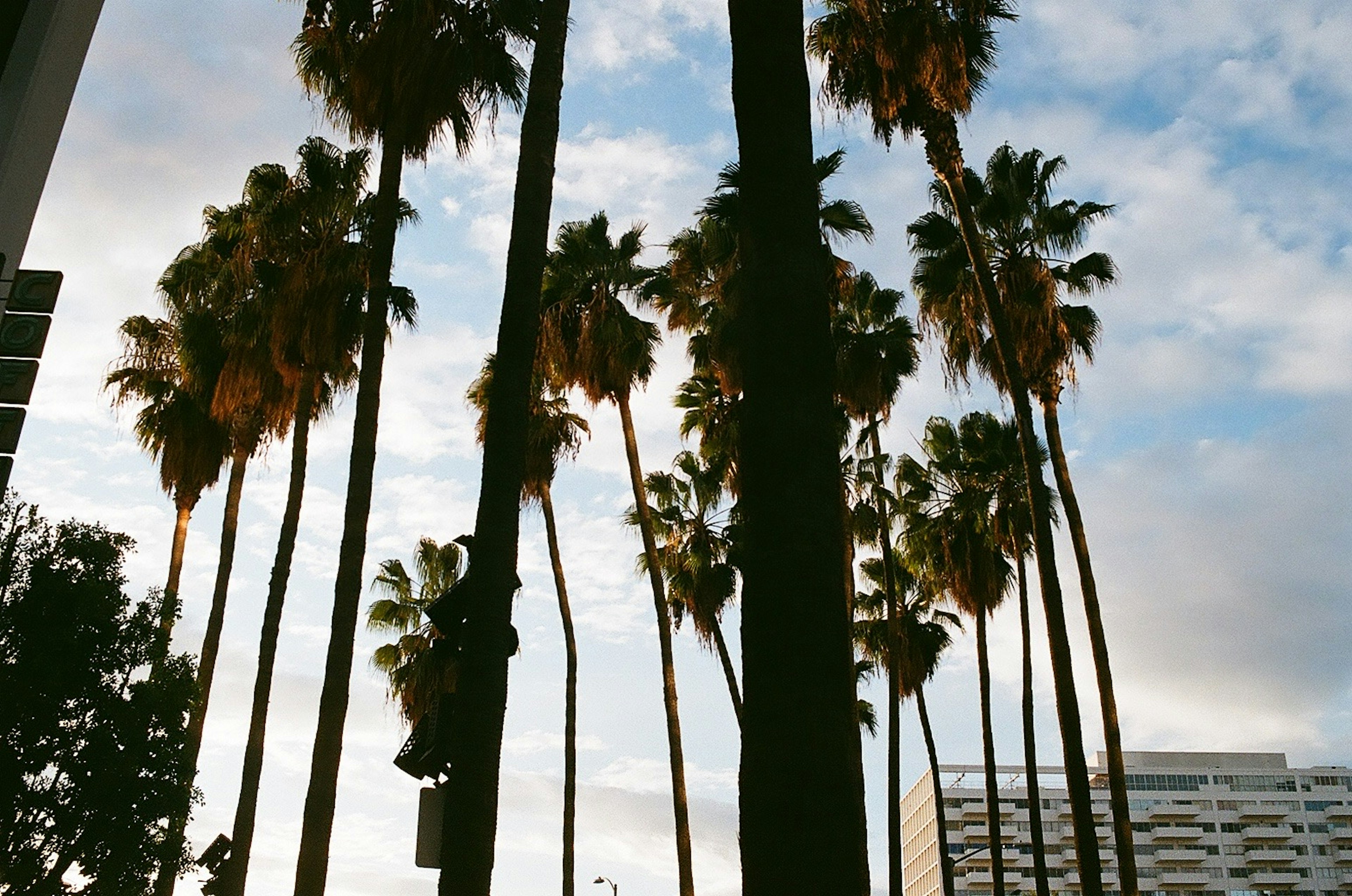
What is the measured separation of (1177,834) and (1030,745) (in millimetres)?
170276

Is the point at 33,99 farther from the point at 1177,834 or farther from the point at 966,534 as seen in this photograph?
the point at 1177,834

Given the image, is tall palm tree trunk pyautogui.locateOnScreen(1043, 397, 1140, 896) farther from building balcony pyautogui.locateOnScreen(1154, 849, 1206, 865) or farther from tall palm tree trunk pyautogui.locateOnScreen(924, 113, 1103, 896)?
building balcony pyautogui.locateOnScreen(1154, 849, 1206, 865)

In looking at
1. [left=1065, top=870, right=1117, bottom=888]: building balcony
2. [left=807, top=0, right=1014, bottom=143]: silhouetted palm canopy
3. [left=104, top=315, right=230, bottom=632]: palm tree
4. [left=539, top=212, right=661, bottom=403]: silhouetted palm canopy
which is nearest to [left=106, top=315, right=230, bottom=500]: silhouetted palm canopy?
[left=104, top=315, right=230, bottom=632]: palm tree

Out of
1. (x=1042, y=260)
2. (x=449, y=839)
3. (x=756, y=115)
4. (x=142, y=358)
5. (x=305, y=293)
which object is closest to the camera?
(x=756, y=115)

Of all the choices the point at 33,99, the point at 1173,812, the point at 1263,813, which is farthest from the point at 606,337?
the point at 1263,813

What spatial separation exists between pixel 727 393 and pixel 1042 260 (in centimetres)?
832

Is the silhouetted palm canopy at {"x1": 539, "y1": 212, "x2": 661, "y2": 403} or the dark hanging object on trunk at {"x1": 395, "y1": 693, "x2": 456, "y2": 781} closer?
the dark hanging object on trunk at {"x1": 395, "y1": 693, "x2": 456, "y2": 781}

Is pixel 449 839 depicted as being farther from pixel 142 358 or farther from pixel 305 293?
pixel 142 358

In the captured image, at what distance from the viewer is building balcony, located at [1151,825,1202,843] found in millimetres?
173750

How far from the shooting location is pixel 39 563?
16562 mm

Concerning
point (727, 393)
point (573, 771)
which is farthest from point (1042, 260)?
point (573, 771)

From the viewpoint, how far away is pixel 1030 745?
26.4m

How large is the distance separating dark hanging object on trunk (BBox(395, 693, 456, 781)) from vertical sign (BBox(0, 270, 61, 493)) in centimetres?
459

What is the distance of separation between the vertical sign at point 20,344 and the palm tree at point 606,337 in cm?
1627
